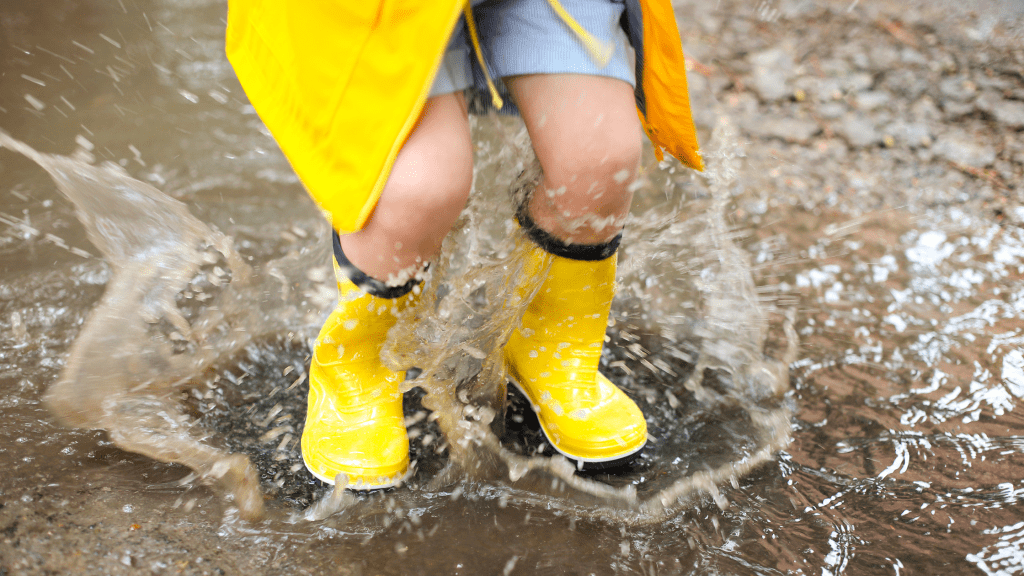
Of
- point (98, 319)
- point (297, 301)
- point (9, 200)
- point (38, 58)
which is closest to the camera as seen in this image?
point (98, 319)

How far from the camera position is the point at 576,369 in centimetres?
119

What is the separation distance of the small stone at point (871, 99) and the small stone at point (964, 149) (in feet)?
0.79

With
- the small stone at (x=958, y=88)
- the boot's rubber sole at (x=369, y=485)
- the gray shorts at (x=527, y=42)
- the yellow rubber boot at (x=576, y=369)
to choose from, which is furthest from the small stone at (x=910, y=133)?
the boot's rubber sole at (x=369, y=485)

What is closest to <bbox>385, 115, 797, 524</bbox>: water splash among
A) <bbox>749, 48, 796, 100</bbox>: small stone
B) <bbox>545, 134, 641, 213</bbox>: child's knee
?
<bbox>545, 134, 641, 213</bbox>: child's knee

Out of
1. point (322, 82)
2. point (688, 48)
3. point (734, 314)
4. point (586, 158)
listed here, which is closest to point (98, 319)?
point (322, 82)

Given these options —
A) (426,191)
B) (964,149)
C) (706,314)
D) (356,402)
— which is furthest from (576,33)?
(964,149)

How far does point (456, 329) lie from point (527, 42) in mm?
486

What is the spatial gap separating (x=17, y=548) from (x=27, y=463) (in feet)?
0.60

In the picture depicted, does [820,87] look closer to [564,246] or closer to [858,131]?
[858,131]

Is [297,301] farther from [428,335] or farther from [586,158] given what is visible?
[586,158]

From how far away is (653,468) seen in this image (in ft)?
3.76

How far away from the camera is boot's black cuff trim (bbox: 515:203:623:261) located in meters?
1.05

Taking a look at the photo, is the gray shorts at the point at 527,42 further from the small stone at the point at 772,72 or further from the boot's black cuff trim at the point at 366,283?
the small stone at the point at 772,72

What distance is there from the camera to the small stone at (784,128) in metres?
2.29
